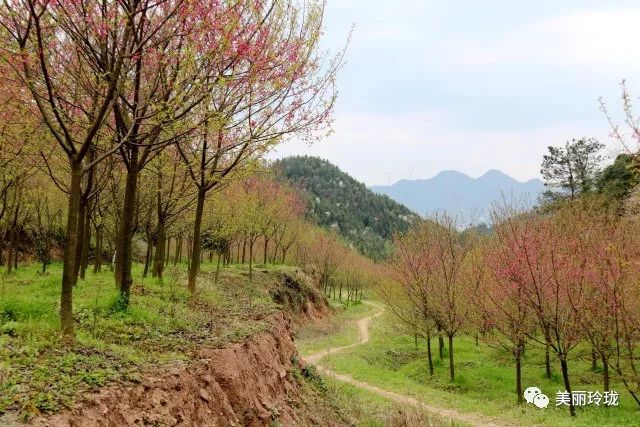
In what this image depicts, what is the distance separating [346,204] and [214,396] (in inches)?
6433

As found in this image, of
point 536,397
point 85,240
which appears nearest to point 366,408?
point 536,397

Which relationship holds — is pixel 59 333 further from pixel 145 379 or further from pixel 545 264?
pixel 545 264

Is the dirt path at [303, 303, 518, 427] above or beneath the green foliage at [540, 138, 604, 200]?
beneath

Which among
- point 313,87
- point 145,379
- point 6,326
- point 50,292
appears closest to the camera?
point 145,379

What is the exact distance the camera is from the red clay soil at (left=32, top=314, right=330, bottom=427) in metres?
5.89

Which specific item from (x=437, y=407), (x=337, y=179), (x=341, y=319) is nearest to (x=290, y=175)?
(x=337, y=179)

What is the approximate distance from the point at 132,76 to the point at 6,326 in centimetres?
627

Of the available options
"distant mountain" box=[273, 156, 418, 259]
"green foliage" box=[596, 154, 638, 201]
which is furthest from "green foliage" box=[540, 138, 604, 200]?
"distant mountain" box=[273, 156, 418, 259]

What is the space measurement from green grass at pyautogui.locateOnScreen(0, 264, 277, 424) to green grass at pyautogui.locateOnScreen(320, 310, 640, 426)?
9880 millimetres

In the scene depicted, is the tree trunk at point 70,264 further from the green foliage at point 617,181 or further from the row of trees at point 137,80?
the green foliage at point 617,181

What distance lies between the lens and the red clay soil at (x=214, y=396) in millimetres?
5886

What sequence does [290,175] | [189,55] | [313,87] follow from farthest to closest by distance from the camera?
[290,175], [313,87], [189,55]

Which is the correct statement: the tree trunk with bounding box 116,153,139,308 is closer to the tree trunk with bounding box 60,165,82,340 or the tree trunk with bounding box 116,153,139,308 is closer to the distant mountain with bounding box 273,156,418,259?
the tree trunk with bounding box 60,165,82,340

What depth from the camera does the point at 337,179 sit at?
184500mm
